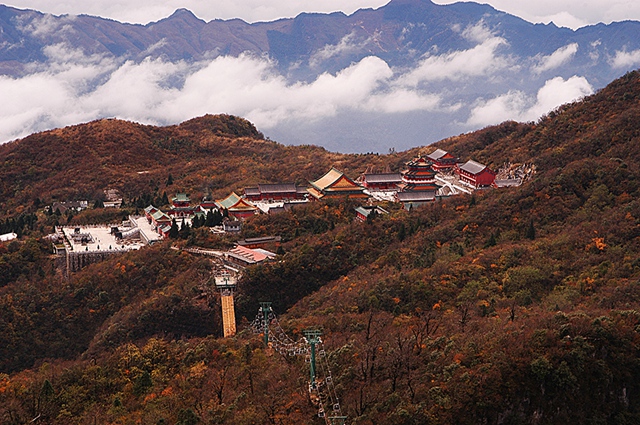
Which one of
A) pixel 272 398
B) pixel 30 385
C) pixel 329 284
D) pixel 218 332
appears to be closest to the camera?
pixel 272 398

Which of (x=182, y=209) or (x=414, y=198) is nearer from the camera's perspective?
(x=182, y=209)

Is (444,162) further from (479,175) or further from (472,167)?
(479,175)

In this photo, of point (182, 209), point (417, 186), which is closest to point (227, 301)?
point (182, 209)

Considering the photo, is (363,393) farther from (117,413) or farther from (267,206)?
(267,206)

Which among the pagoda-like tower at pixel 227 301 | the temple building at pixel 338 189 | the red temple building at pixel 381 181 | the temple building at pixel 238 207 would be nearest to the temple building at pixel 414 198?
the temple building at pixel 338 189

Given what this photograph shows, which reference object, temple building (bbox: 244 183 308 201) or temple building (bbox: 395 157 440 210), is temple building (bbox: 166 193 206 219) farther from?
temple building (bbox: 395 157 440 210)

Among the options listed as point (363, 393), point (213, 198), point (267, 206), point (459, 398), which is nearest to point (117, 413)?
point (363, 393)
